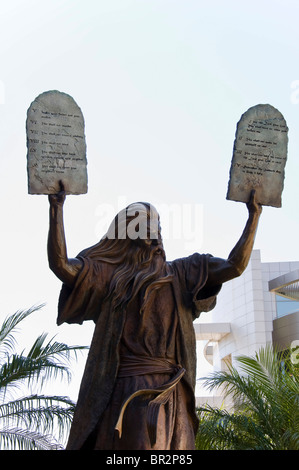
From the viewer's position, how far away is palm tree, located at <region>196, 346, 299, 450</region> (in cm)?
1490

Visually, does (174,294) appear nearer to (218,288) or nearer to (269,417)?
(218,288)

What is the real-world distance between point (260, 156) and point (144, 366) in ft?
5.82

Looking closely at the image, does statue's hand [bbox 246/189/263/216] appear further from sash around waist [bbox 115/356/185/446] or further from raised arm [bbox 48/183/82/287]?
raised arm [bbox 48/183/82/287]

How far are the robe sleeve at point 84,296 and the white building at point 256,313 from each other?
91.9 ft

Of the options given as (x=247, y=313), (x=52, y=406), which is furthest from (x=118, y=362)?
(x=247, y=313)

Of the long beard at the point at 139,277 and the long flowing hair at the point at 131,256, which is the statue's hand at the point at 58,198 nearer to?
the long flowing hair at the point at 131,256

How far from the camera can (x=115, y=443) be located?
5441mm

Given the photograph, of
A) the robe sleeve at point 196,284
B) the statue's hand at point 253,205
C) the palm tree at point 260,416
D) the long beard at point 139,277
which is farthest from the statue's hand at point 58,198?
the palm tree at point 260,416

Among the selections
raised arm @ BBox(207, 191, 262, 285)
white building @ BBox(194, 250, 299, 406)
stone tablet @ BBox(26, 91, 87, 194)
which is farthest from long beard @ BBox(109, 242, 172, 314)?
white building @ BBox(194, 250, 299, 406)

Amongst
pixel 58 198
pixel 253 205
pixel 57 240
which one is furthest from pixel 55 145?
pixel 253 205

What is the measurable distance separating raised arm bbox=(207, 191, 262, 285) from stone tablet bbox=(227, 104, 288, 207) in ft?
0.35

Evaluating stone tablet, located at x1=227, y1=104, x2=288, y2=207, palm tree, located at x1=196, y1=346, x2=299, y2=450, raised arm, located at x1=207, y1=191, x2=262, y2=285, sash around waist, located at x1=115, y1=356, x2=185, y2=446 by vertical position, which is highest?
stone tablet, located at x1=227, y1=104, x2=288, y2=207

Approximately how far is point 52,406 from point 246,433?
3670 millimetres
